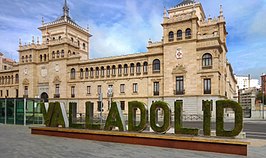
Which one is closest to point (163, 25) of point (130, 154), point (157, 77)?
point (157, 77)

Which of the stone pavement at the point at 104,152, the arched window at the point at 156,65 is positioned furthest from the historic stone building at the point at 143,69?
the stone pavement at the point at 104,152

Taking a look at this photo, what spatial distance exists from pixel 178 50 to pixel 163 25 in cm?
527

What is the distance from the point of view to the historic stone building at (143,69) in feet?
122

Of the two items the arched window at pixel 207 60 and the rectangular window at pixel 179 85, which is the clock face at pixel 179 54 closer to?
→ the rectangular window at pixel 179 85

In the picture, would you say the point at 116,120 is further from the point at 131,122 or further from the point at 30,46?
the point at 30,46

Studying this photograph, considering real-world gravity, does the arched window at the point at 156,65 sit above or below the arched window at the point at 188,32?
below

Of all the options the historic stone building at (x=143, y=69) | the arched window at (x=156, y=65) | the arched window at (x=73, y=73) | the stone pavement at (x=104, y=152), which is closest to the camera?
the stone pavement at (x=104, y=152)

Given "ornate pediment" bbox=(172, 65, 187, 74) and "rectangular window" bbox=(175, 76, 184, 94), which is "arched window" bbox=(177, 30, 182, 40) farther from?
"rectangular window" bbox=(175, 76, 184, 94)

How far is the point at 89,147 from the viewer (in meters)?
A: 10.9

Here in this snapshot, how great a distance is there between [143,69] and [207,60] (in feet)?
38.2

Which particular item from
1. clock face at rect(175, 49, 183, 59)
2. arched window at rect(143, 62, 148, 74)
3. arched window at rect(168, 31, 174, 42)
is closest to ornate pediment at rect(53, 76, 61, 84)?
arched window at rect(143, 62, 148, 74)

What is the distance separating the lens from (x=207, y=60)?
1458 inches

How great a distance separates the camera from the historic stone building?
3725 cm

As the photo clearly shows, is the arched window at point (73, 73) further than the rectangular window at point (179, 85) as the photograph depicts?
Yes
